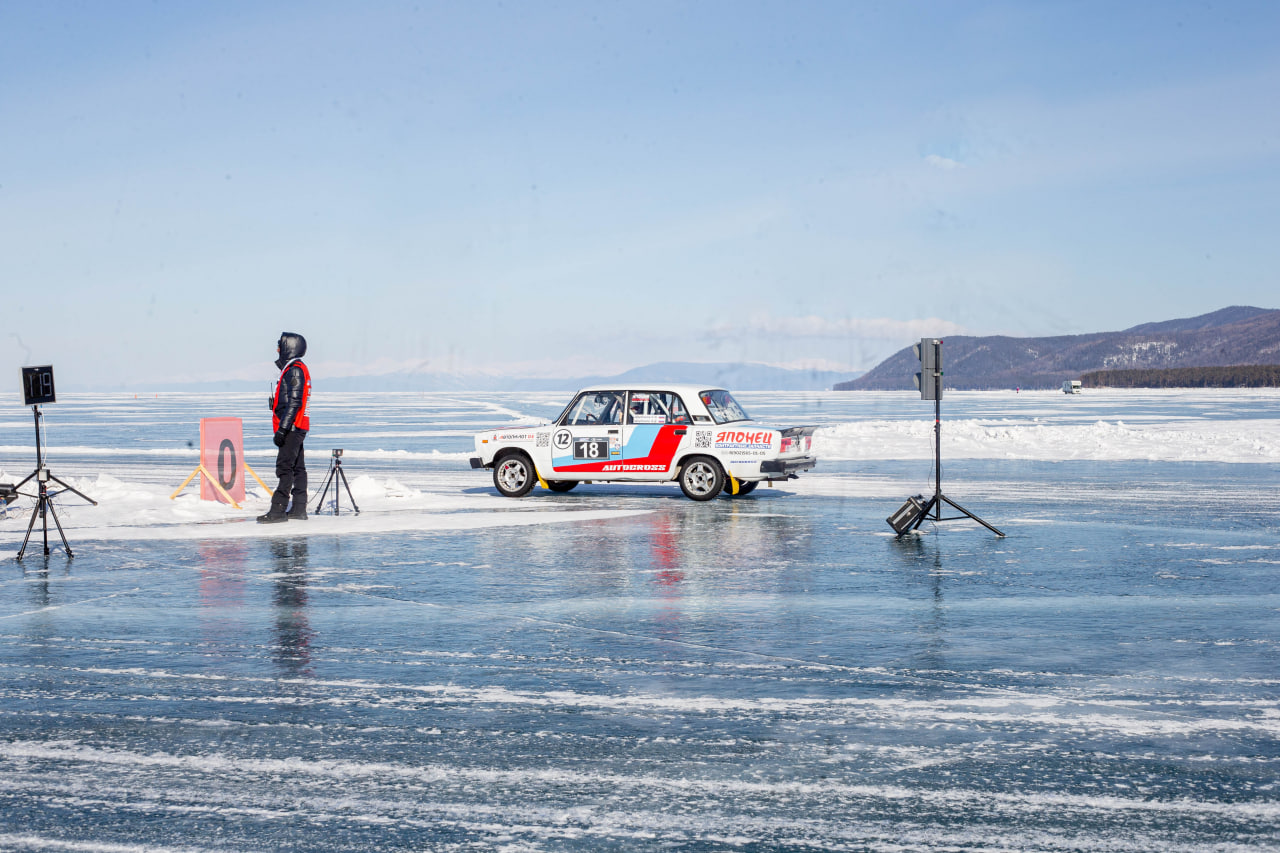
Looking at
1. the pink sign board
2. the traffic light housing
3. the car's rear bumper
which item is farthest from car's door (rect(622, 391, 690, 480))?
the pink sign board

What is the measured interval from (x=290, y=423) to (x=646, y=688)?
8.84m

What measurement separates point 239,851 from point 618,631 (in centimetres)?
406

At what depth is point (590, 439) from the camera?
57.3 feet

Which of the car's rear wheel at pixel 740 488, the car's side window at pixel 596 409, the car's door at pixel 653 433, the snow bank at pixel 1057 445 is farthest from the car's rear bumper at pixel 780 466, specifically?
the snow bank at pixel 1057 445

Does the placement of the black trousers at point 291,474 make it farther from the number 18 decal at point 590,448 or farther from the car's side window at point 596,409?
the car's side window at point 596,409

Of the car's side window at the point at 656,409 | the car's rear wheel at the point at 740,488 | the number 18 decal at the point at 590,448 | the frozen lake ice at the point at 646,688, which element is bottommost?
the frozen lake ice at the point at 646,688

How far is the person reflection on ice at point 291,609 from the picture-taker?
7.06 metres

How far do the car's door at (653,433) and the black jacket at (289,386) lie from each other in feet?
17.1

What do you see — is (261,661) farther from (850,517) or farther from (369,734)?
(850,517)

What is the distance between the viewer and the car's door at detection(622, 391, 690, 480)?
17203 mm

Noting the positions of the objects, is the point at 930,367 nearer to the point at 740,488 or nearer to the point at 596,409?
the point at 740,488

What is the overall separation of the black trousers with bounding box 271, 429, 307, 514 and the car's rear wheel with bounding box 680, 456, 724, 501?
5.64m

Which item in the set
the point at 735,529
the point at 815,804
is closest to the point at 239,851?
the point at 815,804

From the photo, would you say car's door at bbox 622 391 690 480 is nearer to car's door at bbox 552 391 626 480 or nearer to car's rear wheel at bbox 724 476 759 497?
car's door at bbox 552 391 626 480
